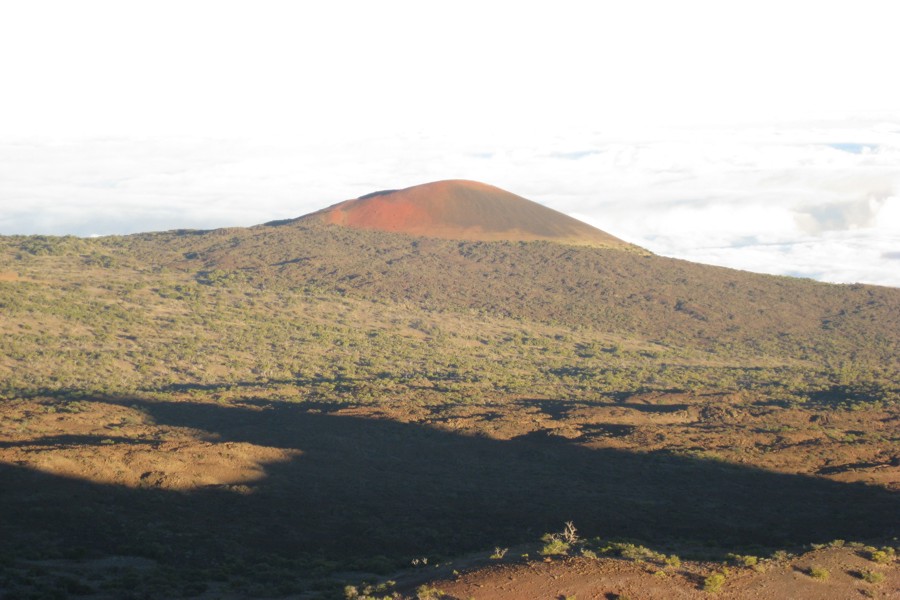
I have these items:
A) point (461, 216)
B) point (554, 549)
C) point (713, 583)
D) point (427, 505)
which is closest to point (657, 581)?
point (713, 583)

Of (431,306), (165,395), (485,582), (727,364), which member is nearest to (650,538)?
(485,582)

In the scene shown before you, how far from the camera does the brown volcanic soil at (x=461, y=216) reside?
10500 centimetres

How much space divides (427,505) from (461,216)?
8181 centimetres

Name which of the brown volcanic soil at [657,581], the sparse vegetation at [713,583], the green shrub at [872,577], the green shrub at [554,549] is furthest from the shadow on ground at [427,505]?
the sparse vegetation at [713,583]

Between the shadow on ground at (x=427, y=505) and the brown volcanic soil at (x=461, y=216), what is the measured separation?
6781cm

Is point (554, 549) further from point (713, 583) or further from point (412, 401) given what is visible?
point (412, 401)

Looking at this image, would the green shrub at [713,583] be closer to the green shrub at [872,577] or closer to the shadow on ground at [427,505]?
the green shrub at [872,577]

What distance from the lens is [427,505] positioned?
27.7 metres

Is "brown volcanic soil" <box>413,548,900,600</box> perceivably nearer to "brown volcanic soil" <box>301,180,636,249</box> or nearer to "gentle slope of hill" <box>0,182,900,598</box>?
"gentle slope of hill" <box>0,182,900,598</box>

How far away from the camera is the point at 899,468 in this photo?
3319cm

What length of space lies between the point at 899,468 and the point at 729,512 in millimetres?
8966

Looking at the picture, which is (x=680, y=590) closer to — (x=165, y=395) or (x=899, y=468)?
(x=899, y=468)

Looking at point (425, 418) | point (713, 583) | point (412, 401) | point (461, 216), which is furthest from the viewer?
point (461, 216)

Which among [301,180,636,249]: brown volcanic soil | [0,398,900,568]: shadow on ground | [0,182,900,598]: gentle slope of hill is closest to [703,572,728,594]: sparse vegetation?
[0,182,900,598]: gentle slope of hill
